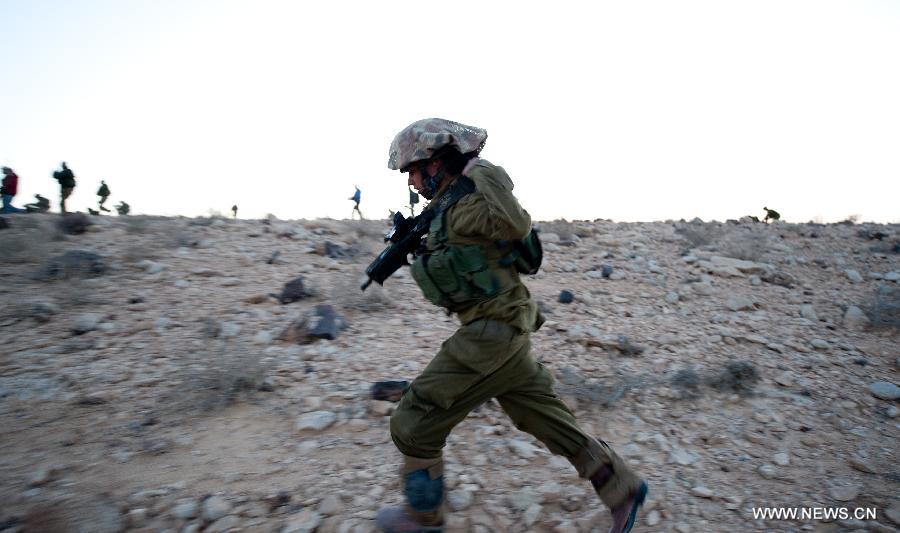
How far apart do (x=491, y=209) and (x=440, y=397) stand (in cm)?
67

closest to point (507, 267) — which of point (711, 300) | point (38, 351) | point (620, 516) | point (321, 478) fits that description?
point (620, 516)

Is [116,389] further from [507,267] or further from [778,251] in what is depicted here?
[778,251]

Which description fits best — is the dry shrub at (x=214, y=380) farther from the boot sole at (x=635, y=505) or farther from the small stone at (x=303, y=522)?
the boot sole at (x=635, y=505)

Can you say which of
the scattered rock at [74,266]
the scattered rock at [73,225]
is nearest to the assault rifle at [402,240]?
the scattered rock at [74,266]

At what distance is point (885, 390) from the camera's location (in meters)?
3.50

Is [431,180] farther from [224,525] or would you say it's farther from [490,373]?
[224,525]

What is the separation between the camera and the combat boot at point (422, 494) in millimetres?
1850

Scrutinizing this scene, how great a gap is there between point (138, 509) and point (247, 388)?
100cm

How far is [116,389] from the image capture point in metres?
2.88

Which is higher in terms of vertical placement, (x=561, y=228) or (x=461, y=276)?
(x=561, y=228)

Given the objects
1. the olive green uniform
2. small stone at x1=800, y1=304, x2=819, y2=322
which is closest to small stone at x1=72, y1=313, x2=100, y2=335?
the olive green uniform

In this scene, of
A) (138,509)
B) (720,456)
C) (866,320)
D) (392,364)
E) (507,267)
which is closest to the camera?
(507,267)

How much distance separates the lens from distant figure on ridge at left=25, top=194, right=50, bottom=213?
28.0 feet

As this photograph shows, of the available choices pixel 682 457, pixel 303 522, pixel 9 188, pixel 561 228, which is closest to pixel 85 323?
pixel 303 522
